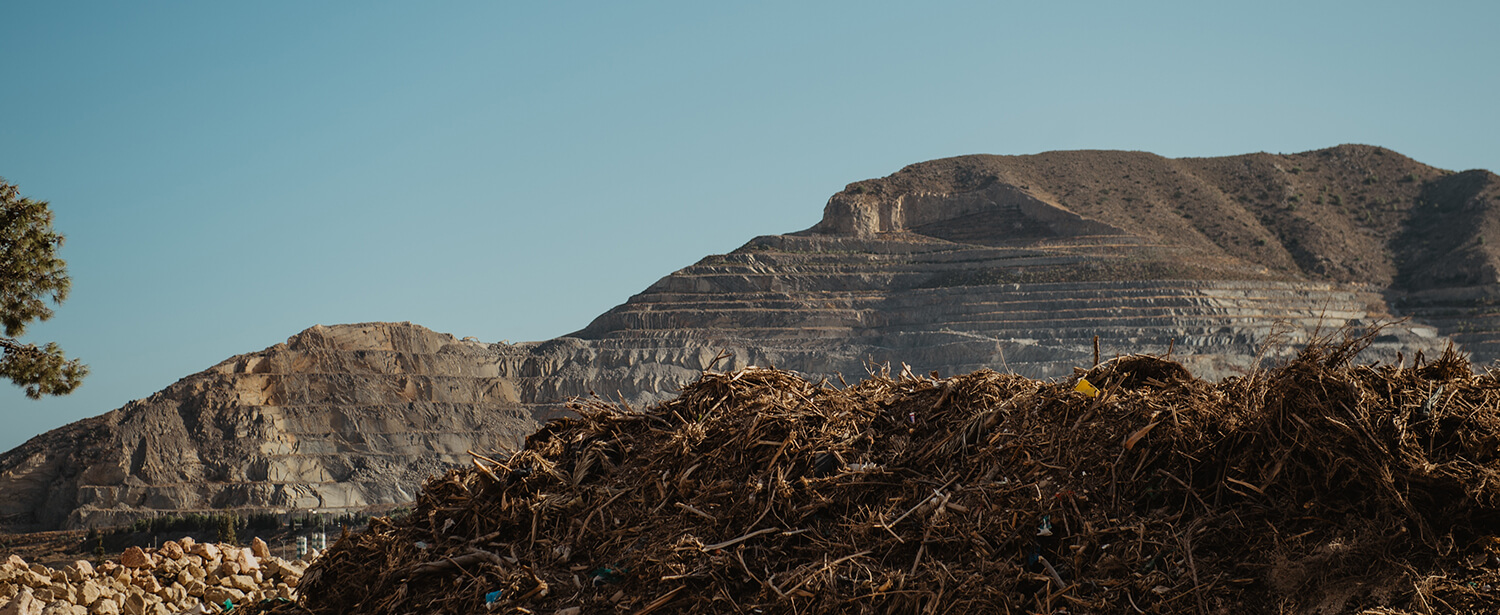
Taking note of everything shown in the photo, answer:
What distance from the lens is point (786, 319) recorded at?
73188 mm

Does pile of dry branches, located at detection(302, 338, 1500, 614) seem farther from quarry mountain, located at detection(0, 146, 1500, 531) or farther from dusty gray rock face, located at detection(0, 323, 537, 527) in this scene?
dusty gray rock face, located at detection(0, 323, 537, 527)

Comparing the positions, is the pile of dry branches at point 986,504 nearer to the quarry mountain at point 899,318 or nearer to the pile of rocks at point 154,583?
the pile of rocks at point 154,583

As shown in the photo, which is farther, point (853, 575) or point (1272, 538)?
point (853, 575)

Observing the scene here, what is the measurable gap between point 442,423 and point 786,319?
78.5 ft

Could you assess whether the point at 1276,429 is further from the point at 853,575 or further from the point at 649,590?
the point at 649,590

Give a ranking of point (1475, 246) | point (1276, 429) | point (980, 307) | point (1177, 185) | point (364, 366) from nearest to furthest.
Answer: point (1276, 429), point (364, 366), point (980, 307), point (1475, 246), point (1177, 185)

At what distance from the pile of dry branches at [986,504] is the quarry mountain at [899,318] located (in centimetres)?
4205

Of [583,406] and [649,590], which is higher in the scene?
[583,406]

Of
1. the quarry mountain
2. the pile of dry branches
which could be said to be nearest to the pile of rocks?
the pile of dry branches

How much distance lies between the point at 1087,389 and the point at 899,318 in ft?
225

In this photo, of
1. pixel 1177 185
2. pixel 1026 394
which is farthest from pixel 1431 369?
pixel 1177 185

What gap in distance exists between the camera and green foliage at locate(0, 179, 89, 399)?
10.6m

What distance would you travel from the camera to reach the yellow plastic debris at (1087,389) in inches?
152

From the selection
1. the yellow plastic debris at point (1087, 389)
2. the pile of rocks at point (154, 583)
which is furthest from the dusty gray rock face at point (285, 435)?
the yellow plastic debris at point (1087, 389)
